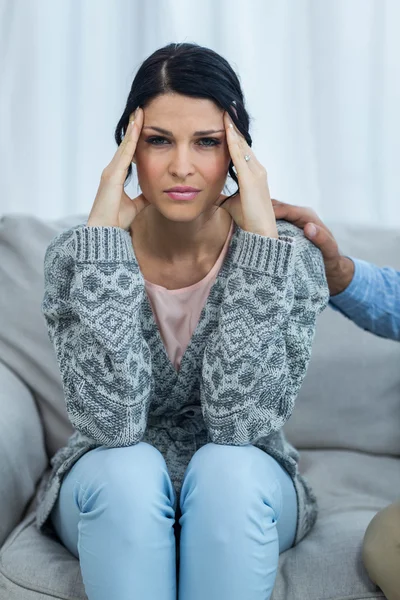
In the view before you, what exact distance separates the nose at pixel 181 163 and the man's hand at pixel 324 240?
25 cm

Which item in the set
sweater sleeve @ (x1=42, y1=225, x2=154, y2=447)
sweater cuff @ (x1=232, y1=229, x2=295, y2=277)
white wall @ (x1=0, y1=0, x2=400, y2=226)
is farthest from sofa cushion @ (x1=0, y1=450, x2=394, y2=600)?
white wall @ (x1=0, y1=0, x2=400, y2=226)

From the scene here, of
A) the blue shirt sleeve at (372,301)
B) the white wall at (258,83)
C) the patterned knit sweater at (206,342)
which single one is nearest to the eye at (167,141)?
the patterned knit sweater at (206,342)

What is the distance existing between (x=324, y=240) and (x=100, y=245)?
16.5 inches

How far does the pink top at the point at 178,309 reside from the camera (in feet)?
4.38

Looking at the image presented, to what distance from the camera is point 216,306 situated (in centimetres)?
129

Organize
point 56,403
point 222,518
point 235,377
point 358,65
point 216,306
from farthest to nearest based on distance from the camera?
1. point 358,65
2. point 56,403
3. point 216,306
4. point 235,377
5. point 222,518

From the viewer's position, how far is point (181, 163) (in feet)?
3.96

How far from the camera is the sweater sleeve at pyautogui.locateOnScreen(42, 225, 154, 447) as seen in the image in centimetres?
118

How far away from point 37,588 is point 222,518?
1.10 ft

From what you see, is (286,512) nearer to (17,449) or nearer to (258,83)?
(17,449)

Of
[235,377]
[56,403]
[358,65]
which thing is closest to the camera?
[235,377]

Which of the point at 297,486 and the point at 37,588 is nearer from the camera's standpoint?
the point at 37,588

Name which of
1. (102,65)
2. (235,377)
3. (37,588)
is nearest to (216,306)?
(235,377)

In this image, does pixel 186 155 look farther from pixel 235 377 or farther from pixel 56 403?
pixel 56 403
